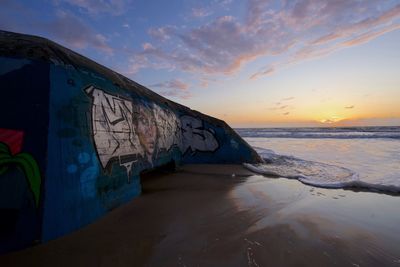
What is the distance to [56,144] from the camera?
325 centimetres

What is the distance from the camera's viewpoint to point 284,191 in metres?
5.93

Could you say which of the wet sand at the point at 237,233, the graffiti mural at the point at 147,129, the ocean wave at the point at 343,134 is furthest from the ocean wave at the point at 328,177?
the ocean wave at the point at 343,134

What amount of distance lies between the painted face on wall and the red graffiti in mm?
2974

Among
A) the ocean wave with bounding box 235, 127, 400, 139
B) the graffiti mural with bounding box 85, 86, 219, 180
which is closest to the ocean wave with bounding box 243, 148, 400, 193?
the graffiti mural with bounding box 85, 86, 219, 180

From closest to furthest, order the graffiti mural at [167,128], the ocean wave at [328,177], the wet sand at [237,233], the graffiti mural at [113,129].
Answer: the wet sand at [237,233] → the graffiti mural at [113,129] → the ocean wave at [328,177] → the graffiti mural at [167,128]

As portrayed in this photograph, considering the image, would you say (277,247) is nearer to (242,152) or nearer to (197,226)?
(197,226)

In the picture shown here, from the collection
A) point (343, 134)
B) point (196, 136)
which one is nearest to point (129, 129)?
point (196, 136)

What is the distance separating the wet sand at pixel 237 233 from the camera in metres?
2.70

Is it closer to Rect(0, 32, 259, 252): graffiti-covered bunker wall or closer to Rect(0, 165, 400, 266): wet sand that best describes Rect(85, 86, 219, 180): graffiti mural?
Rect(0, 32, 259, 252): graffiti-covered bunker wall

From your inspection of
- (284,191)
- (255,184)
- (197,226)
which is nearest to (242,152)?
(255,184)

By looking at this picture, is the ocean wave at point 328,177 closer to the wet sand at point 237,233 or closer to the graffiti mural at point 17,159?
the wet sand at point 237,233

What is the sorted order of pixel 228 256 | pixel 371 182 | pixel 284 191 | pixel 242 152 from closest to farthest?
1. pixel 228 256
2. pixel 284 191
3. pixel 371 182
4. pixel 242 152

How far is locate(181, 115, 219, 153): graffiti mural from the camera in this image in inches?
422

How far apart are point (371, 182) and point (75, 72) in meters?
7.07
